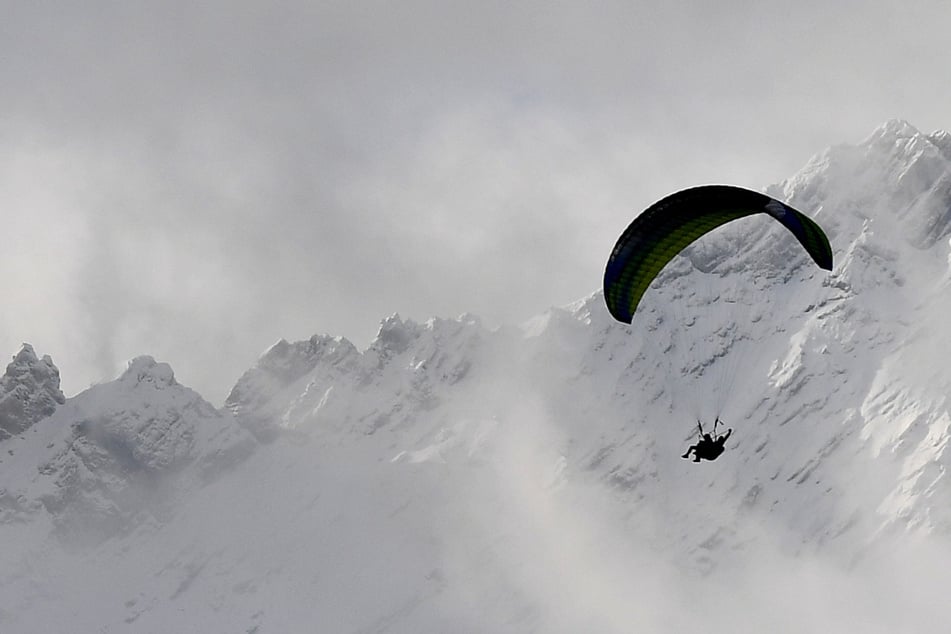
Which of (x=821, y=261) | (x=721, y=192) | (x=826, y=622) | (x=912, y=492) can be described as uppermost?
(x=912, y=492)

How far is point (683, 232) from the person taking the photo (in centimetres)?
4762

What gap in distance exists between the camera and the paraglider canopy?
4538cm

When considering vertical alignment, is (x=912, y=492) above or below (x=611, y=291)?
above

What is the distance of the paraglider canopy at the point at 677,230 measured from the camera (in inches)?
1786

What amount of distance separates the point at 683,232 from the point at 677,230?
0.93 ft

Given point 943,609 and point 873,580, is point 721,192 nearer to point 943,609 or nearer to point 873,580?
point 943,609

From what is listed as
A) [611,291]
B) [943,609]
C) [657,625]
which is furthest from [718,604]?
[611,291]

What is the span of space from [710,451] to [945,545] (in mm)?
156816

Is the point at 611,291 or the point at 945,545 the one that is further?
the point at 945,545

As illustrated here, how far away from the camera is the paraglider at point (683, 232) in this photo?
149ft

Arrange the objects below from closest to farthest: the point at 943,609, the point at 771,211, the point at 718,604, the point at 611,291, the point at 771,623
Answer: the point at 771,211 < the point at 611,291 < the point at 943,609 < the point at 771,623 < the point at 718,604

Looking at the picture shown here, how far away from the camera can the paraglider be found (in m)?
45.4

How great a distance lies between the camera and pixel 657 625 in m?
191

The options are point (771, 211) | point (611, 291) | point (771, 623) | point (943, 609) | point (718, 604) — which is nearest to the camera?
point (771, 211)
